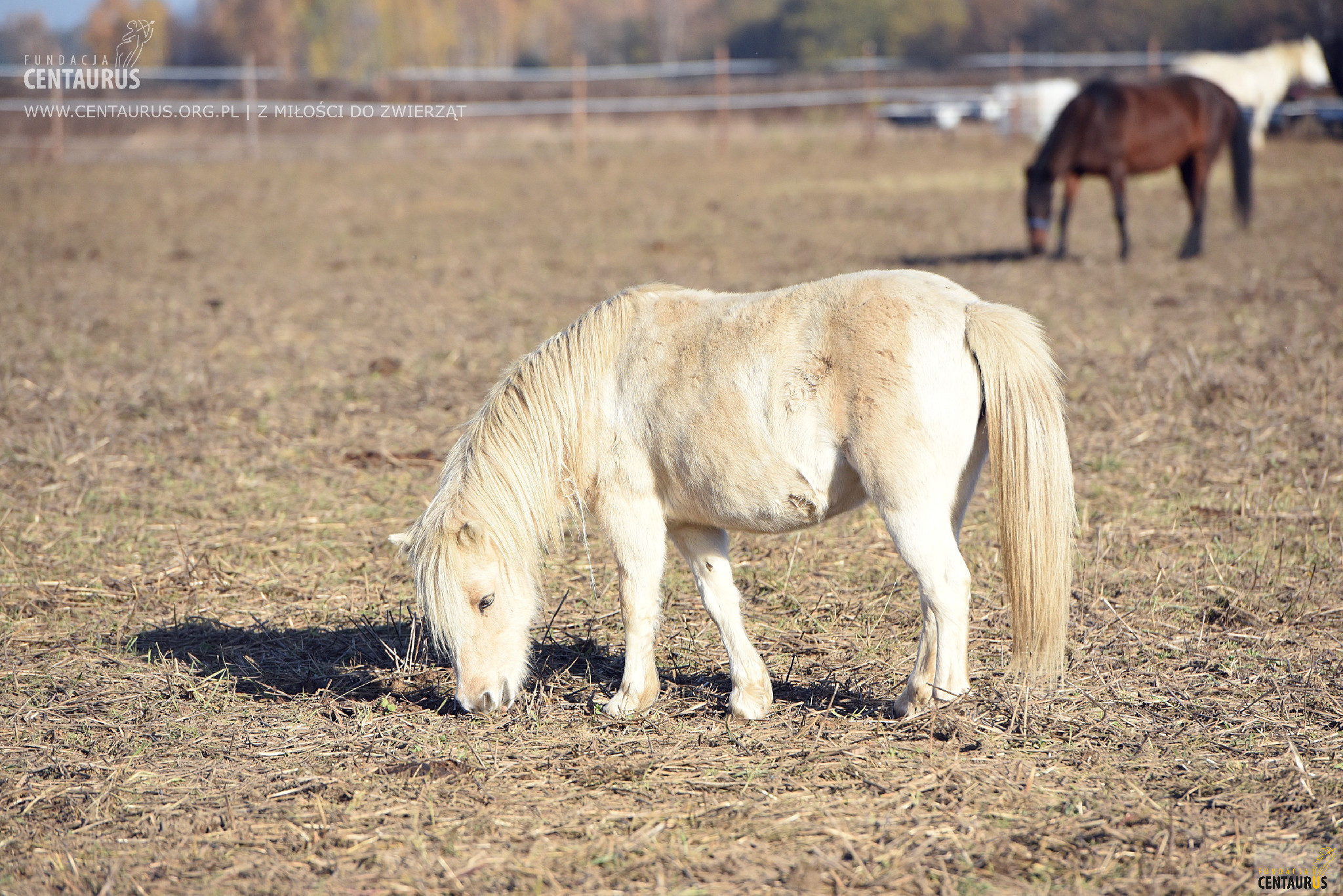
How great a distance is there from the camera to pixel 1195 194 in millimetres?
11438

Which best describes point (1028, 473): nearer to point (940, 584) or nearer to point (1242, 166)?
point (940, 584)

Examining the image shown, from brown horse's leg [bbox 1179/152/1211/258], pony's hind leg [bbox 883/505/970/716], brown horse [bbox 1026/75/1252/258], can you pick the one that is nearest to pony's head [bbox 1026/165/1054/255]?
brown horse [bbox 1026/75/1252/258]

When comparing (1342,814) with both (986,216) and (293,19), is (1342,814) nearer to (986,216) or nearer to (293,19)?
(986,216)

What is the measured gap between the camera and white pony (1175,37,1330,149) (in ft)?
67.3

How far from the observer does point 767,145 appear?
2347 centimetres

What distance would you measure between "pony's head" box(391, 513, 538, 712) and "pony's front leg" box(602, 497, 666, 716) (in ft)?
0.99

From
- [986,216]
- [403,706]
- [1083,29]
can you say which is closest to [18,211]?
[986,216]

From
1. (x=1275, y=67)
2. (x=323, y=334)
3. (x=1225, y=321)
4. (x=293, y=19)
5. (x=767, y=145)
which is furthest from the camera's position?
(x=293, y=19)

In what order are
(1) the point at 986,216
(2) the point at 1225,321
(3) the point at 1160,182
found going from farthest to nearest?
(3) the point at 1160,182 → (1) the point at 986,216 → (2) the point at 1225,321

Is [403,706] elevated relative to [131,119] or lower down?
lower down

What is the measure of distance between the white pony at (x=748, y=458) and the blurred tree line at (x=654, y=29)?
32030mm

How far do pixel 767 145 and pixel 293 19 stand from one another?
42.4 meters

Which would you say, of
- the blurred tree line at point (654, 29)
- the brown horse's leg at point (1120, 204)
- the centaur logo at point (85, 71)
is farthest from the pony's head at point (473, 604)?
the blurred tree line at point (654, 29)

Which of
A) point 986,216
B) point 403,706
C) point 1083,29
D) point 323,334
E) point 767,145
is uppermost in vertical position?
point 1083,29
